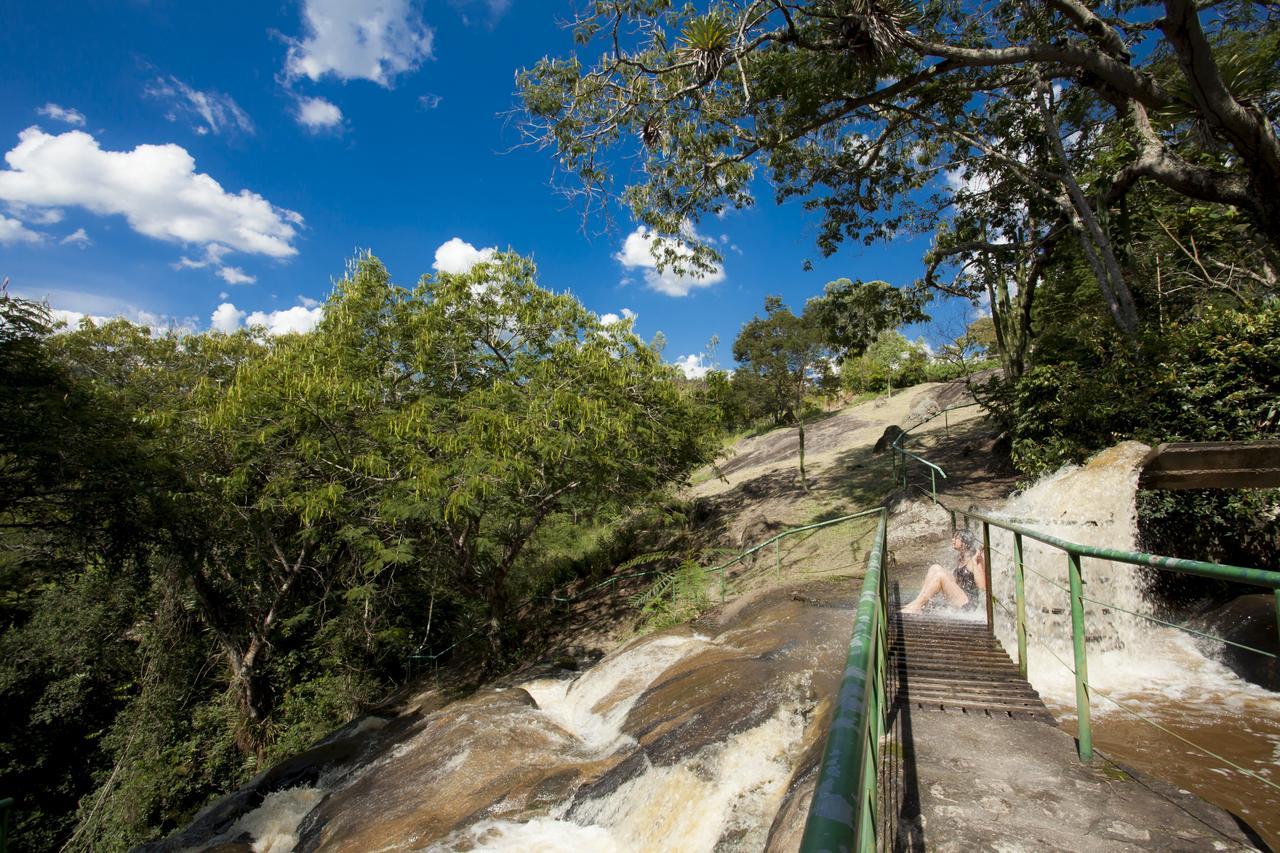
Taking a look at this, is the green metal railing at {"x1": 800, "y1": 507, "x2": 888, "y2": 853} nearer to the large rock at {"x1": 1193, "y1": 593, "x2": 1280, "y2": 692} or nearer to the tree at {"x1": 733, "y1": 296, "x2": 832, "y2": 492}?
the large rock at {"x1": 1193, "y1": 593, "x2": 1280, "y2": 692}

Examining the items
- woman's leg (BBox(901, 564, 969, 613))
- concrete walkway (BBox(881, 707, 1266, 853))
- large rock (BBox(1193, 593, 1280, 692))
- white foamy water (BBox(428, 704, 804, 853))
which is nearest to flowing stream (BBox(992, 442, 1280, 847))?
large rock (BBox(1193, 593, 1280, 692))

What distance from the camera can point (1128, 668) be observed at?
5.74 m

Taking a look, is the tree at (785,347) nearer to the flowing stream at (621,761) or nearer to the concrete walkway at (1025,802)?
the flowing stream at (621,761)

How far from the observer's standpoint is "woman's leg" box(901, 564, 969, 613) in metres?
6.48

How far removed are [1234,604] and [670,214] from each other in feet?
29.5

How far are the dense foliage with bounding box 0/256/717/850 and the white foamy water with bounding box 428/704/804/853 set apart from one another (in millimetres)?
4400

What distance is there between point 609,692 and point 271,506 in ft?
20.6

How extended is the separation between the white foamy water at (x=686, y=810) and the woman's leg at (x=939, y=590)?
2.51 meters

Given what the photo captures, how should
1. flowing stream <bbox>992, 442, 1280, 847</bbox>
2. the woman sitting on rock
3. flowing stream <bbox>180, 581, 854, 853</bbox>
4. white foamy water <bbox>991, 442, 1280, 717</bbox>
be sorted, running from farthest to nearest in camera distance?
the woman sitting on rock < white foamy water <bbox>991, 442, 1280, 717</bbox> < flowing stream <bbox>180, 581, 854, 853</bbox> < flowing stream <bbox>992, 442, 1280, 847</bbox>

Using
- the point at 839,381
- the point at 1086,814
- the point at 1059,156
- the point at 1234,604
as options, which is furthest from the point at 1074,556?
the point at 839,381

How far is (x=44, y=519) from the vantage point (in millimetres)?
10086

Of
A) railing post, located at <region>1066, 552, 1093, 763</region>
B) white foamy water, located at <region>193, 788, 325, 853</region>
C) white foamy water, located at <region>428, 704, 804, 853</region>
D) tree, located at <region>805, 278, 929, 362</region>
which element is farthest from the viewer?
tree, located at <region>805, 278, 929, 362</region>

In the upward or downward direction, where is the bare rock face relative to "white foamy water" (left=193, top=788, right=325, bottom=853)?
upward

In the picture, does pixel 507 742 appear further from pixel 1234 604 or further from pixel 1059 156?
pixel 1059 156
